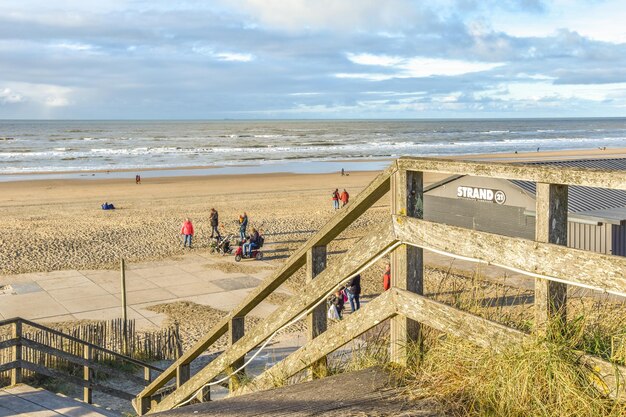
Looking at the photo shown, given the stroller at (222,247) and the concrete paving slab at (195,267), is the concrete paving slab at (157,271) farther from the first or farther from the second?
the stroller at (222,247)

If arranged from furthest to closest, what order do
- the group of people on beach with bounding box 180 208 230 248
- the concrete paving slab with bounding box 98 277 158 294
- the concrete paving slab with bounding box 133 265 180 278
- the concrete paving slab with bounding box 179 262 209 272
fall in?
the group of people on beach with bounding box 180 208 230 248 → the concrete paving slab with bounding box 179 262 209 272 → the concrete paving slab with bounding box 133 265 180 278 → the concrete paving slab with bounding box 98 277 158 294

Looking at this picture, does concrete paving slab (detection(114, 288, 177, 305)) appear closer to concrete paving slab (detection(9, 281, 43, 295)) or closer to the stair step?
concrete paving slab (detection(9, 281, 43, 295))

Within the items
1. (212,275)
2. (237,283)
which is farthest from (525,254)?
(212,275)

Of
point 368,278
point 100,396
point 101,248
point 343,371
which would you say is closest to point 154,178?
point 101,248

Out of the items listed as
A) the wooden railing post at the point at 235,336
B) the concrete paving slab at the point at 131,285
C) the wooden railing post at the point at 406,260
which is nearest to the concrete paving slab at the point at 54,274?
the concrete paving slab at the point at 131,285

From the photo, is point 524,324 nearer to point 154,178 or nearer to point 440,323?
point 440,323

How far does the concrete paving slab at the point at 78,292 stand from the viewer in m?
18.0

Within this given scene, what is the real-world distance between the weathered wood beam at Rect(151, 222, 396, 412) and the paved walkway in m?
11.1

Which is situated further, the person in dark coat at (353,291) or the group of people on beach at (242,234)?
the group of people on beach at (242,234)

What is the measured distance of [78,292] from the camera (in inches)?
731

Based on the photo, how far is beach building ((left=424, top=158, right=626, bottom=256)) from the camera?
1648 cm

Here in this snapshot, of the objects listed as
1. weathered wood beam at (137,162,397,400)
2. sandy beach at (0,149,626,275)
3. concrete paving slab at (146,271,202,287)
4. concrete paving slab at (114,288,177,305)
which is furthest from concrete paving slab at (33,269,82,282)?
weathered wood beam at (137,162,397,400)

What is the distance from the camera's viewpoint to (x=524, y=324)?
142 inches

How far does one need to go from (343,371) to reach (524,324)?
4.41ft
